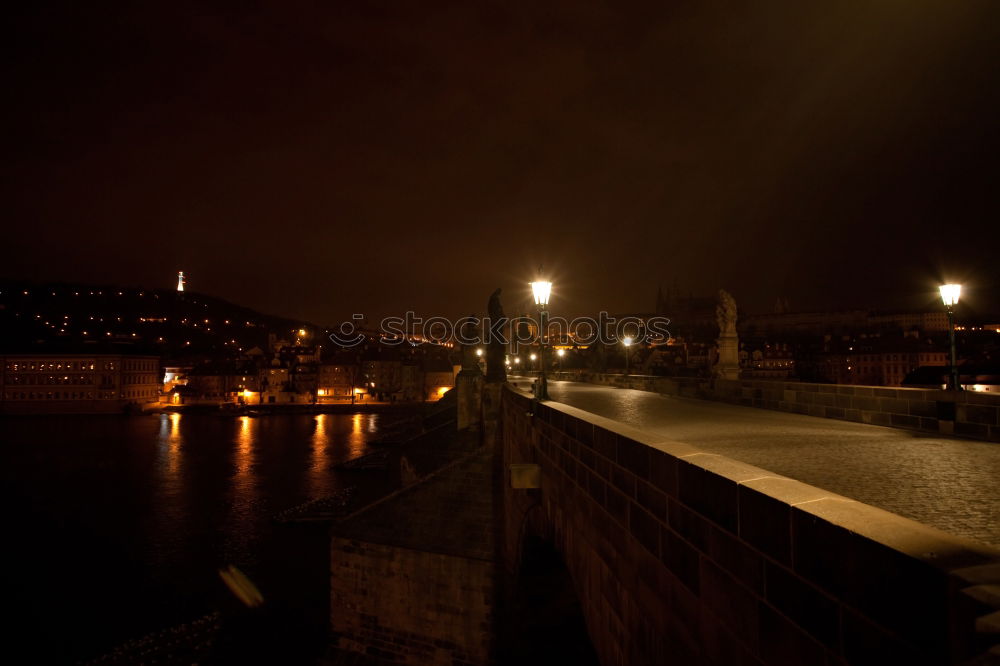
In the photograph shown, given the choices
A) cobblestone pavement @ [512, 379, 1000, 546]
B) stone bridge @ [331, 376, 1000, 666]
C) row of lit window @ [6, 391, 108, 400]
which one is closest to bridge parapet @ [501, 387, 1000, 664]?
stone bridge @ [331, 376, 1000, 666]

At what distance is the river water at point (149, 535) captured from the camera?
1644 cm

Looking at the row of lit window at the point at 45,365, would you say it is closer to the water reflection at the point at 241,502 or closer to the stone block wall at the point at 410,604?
the water reflection at the point at 241,502

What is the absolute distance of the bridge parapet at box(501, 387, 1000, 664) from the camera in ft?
5.44

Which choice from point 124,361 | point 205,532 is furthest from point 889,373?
point 124,361

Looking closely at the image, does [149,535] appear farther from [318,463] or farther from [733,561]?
[733,561]

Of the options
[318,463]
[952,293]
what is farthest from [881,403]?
[318,463]

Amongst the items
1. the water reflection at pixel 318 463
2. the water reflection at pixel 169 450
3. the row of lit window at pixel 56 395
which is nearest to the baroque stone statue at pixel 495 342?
the water reflection at pixel 318 463

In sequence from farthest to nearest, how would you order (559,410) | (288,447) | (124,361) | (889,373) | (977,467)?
1. (124,361)
2. (889,373)
3. (288,447)
4. (559,410)
5. (977,467)

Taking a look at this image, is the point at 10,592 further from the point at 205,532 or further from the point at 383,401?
the point at 383,401

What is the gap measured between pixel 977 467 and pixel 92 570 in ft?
81.2

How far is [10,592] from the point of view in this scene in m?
18.5

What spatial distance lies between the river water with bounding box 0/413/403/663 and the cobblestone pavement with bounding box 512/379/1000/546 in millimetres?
12136

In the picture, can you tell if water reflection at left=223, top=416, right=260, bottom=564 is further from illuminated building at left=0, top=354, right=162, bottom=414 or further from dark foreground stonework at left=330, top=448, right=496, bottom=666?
illuminated building at left=0, top=354, right=162, bottom=414

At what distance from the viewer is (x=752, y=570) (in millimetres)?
2451
